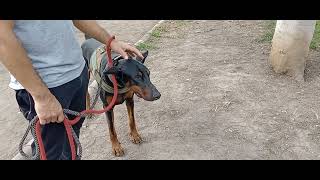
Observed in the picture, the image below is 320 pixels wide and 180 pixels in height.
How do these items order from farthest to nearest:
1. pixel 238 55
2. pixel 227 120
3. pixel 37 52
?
pixel 238 55 → pixel 227 120 → pixel 37 52

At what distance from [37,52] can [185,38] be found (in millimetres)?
5045

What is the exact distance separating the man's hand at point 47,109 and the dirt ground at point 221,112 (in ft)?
5.66

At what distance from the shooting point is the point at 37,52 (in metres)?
2.38

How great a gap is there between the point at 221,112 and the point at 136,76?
5.58 feet

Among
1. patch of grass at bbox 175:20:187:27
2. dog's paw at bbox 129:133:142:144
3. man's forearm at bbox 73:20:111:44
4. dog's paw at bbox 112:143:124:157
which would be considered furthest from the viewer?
patch of grass at bbox 175:20:187:27

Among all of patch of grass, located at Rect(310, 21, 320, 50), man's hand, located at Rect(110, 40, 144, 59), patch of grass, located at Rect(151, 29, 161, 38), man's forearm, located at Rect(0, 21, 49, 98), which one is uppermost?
man's forearm, located at Rect(0, 21, 49, 98)

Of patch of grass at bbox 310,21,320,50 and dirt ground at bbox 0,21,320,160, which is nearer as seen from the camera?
dirt ground at bbox 0,21,320,160

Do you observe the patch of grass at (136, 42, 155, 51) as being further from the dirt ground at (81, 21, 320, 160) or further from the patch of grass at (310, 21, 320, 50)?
the patch of grass at (310, 21, 320, 50)

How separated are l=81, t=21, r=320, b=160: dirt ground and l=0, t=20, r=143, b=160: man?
138 cm

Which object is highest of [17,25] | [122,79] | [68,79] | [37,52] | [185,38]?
[17,25]

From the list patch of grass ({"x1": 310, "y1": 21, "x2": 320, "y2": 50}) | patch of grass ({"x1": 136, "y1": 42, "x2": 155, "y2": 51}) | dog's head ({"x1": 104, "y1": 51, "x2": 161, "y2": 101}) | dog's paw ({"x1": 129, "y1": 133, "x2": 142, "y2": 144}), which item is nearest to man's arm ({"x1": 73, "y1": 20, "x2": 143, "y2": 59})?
dog's head ({"x1": 104, "y1": 51, "x2": 161, "y2": 101})

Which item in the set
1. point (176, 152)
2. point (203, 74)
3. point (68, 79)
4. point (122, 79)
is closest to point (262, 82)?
point (203, 74)

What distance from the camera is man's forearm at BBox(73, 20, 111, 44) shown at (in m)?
2.87
